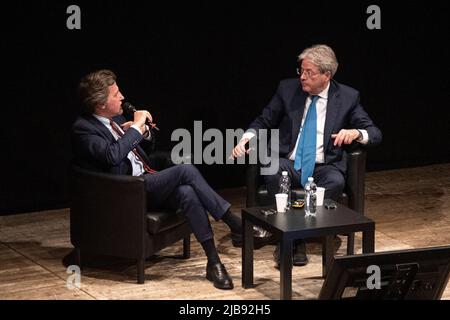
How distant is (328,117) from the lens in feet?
22.2

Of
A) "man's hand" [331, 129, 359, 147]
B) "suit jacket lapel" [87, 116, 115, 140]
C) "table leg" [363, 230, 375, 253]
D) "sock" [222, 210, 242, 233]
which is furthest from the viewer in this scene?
"man's hand" [331, 129, 359, 147]

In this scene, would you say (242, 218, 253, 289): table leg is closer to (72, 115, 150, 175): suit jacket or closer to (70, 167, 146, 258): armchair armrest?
(70, 167, 146, 258): armchair armrest

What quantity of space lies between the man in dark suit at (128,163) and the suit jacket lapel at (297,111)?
2.75 ft

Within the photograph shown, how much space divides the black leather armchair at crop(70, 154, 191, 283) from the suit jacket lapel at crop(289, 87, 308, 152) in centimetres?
103

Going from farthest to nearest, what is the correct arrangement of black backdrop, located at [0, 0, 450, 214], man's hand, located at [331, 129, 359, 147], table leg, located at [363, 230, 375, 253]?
black backdrop, located at [0, 0, 450, 214] → man's hand, located at [331, 129, 359, 147] → table leg, located at [363, 230, 375, 253]

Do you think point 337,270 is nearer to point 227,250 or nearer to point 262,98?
point 227,250

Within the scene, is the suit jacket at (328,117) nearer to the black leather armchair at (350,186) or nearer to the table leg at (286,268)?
the black leather armchair at (350,186)

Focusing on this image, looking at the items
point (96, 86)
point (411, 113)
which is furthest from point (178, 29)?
point (411, 113)

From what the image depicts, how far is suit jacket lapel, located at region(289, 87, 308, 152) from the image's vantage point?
22.5 feet

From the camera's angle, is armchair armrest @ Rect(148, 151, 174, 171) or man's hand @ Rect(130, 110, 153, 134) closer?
man's hand @ Rect(130, 110, 153, 134)

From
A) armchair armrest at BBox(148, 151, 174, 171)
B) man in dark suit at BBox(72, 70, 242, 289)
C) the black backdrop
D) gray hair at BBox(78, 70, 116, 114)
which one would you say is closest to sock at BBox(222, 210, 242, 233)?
man in dark suit at BBox(72, 70, 242, 289)

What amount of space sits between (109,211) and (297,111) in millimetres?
1491

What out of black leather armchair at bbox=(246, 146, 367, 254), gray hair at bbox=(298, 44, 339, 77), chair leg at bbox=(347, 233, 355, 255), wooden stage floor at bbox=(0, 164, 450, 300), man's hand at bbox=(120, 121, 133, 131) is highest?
gray hair at bbox=(298, 44, 339, 77)

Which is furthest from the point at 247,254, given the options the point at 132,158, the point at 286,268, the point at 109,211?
the point at 132,158
